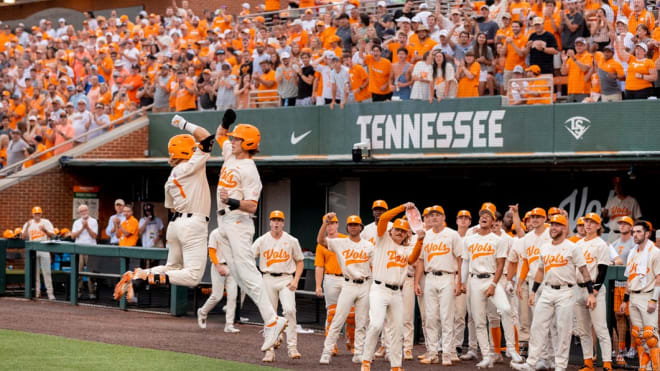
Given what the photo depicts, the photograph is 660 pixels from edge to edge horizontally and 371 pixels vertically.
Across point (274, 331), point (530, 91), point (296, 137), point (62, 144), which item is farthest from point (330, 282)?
point (62, 144)

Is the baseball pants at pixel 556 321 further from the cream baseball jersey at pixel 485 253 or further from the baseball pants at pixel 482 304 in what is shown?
the cream baseball jersey at pixel 485 253

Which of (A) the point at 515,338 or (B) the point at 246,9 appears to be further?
(B) the point at 246,9

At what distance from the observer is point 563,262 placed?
36.6 ft

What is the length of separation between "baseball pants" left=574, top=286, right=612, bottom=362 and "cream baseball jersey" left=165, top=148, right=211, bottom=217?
434 cm

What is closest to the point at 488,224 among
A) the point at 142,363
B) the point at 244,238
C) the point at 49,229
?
the point at 244,238

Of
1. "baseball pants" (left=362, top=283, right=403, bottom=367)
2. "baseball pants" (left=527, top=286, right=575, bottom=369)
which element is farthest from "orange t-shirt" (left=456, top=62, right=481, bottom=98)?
"baseball pants" (left=362, top=283, right=403, bottom=367)

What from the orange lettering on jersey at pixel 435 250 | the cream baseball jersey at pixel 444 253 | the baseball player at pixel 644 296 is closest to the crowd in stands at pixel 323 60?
the baseball player at pixel 644 296

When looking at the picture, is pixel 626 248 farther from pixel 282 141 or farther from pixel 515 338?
pixel 282 141

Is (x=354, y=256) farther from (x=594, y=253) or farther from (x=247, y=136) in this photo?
(x=594, y=253)

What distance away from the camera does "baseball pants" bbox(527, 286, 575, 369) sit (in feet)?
36.8

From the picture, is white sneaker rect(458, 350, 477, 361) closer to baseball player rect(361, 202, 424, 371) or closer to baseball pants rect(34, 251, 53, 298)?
baseball player rect(361, 202, 424, 371)

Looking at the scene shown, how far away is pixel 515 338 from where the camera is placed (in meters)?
12.2

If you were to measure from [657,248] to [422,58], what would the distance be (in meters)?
6.77

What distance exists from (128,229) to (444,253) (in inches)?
332
